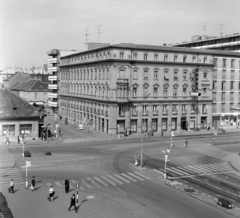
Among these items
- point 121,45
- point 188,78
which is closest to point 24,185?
point 121,45

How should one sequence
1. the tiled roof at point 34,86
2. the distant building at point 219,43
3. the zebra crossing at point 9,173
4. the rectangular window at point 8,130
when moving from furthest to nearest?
the tiled roof at point 34,86 < the distant building at point 219,43 < the rectangular window at point 8,130 < the zebra crossing at point 9,173

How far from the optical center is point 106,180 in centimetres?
4297

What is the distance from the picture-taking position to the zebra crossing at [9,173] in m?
41.8

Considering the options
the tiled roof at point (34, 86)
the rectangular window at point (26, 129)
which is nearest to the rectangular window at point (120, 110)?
the rectangular window at point (26, 129)

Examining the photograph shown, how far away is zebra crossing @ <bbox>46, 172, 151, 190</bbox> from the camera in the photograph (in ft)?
133

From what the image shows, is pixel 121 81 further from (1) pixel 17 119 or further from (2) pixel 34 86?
(2) pixel 34 86

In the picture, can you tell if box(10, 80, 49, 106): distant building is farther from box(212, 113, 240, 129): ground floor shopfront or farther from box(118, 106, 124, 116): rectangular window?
box(212, 113, 240, 129): ground floor shopfront

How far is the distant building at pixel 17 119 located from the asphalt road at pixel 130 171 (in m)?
7.83

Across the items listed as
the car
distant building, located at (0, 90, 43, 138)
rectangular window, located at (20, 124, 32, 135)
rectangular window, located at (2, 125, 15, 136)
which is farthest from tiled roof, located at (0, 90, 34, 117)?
the car

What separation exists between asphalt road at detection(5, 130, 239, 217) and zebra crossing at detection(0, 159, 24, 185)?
45.2 inches

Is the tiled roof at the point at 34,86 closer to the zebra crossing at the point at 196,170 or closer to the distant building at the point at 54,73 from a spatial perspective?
the distant building at the point at 54,73

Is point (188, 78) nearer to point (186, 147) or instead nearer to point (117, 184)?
point (186, 147)

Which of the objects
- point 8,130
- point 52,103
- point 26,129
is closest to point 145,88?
point 26,129

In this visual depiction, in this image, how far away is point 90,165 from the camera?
50.8 metres
